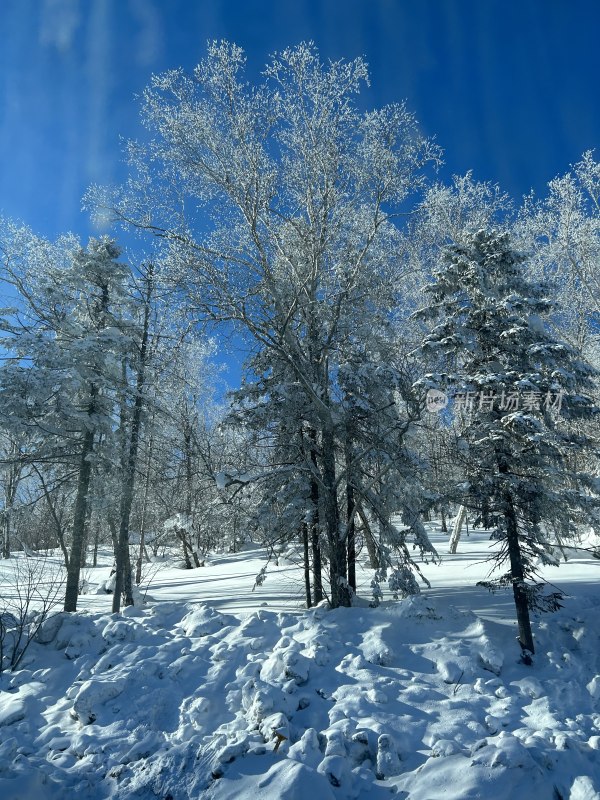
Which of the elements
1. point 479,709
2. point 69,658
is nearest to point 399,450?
point 479,709

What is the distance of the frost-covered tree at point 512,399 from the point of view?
726cm

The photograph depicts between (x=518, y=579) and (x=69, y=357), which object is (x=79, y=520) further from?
(x=518, y=579)

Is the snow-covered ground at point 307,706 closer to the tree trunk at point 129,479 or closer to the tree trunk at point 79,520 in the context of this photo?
the tree trunk at point 79,520

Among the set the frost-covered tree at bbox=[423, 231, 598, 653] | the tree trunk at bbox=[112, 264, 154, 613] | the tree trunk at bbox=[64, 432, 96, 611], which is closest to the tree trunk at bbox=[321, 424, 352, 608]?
the frost-covered tree at bbox=[423, 231, 598, 653]

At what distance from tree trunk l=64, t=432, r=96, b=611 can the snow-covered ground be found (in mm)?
3389

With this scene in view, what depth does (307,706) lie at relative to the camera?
598 cm

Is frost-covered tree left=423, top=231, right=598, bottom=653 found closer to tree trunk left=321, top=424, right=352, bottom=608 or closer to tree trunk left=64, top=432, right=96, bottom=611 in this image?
tree trunk left=321, top=424, right=352, bottom=608

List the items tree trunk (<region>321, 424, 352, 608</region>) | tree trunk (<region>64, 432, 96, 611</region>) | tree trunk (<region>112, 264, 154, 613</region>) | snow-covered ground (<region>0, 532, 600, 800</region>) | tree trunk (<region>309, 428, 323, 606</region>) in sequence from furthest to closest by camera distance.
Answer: tree trunk (<region>112, 264, 154, 613</region>) → tree trunk (<region>64, 432, 96, 611</region>) → tree trunk (<region>309, 428, 323, 606</region>) → tree trunk (<region>321, 424, 352, 608</region>) → snow-covered ground (<region>0, 532, 600, 800</region>)

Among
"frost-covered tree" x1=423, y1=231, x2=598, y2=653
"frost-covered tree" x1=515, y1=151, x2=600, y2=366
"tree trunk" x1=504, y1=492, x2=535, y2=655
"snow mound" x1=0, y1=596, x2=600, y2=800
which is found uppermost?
"frost-covered tree" x1=515, y1=151, x2=600, y2=366

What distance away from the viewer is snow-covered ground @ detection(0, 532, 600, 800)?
476 cm

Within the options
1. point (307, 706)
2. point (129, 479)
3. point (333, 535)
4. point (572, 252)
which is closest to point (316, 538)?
point (333, 535)

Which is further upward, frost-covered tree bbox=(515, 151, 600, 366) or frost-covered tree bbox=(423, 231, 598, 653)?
frost-covered tree bbox=(515, 151, 600, 366)

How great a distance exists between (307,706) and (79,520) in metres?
8.10

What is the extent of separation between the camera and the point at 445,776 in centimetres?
471
